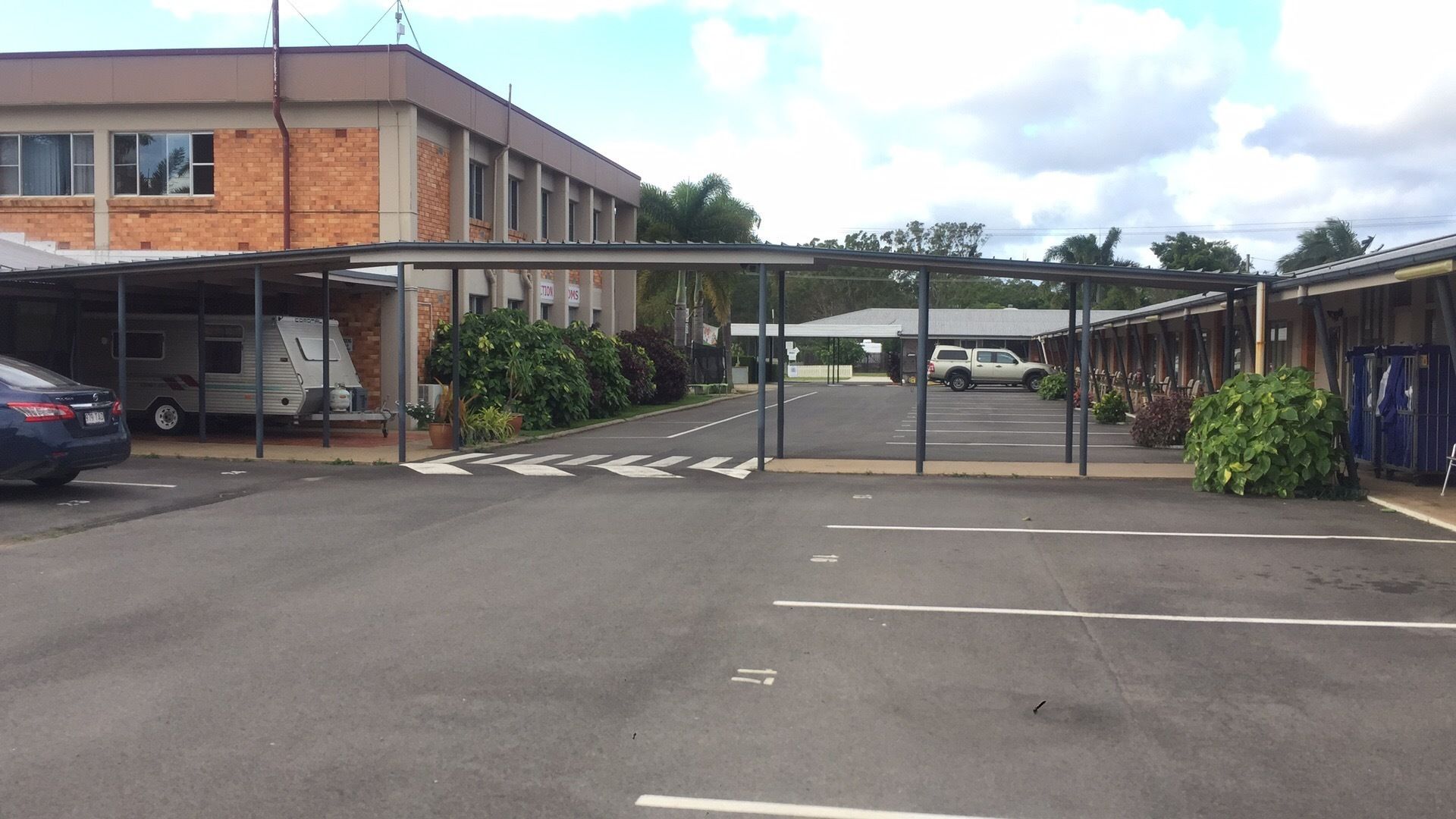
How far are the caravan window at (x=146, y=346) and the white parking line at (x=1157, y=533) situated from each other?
15.8 metres

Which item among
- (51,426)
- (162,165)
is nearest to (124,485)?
(51,426)

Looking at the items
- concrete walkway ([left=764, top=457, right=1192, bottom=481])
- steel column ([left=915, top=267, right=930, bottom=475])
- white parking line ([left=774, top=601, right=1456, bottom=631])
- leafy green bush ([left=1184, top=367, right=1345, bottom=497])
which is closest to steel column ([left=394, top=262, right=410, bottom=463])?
concrete walkway ([left=764, top=457, right=1192, bottom=481])

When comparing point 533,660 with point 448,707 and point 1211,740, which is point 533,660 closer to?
point 448,707

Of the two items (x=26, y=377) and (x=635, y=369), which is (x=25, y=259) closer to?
(x=26, y=377)

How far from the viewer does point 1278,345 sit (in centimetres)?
2339

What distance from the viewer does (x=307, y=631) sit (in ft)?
25.1

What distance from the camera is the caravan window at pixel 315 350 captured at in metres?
22.6

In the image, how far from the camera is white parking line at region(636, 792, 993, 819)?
4703 mm

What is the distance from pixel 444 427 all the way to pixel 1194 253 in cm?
6268

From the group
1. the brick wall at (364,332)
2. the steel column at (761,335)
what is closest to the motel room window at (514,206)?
the brick wall at (364,332)

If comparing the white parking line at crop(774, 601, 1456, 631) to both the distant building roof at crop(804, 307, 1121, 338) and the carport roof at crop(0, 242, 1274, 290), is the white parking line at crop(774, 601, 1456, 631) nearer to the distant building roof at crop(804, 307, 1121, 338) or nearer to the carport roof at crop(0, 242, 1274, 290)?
the carport roof at crop(0, 242, 1274, 290)

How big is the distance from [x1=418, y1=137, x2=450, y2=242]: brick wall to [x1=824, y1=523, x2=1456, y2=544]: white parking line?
16.3 meters

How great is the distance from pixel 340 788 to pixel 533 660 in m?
2.07

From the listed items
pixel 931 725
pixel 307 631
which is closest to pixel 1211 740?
pixel 931 725
